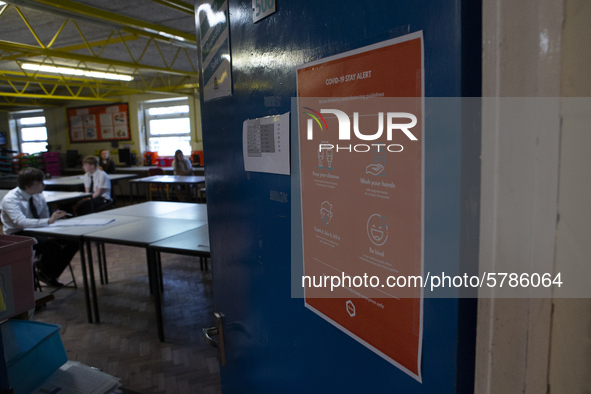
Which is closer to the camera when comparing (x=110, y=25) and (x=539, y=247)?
(x=539, y=247)

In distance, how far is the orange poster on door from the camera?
0.60m

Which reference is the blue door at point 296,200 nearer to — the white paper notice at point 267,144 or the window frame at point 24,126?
the white paper notice at point 267,144

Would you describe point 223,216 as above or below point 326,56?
below

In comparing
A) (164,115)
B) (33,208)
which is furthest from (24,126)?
(33,208)

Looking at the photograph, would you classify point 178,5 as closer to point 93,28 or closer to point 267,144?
point 93,28

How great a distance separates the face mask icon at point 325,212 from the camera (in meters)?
0.79

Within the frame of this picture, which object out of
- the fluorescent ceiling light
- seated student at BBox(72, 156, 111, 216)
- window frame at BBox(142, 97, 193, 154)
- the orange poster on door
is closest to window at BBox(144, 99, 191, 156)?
window frame at BBox(142, 97, 193, 154)

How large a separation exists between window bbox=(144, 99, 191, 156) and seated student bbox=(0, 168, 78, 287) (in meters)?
7.43

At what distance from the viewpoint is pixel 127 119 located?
1223 cm

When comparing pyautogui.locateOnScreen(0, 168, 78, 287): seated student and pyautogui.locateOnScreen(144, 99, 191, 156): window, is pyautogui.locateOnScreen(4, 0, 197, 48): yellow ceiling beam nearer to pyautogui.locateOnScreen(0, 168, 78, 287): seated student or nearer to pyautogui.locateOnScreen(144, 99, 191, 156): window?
pyautogui.locateOnScreen(0, 168, 78, 287): seated student

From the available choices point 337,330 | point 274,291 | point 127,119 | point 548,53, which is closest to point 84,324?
point 274,291

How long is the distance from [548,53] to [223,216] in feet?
3.43

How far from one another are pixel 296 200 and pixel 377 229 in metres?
0.27

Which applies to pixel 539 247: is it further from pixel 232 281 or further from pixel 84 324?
pixel 84 324
